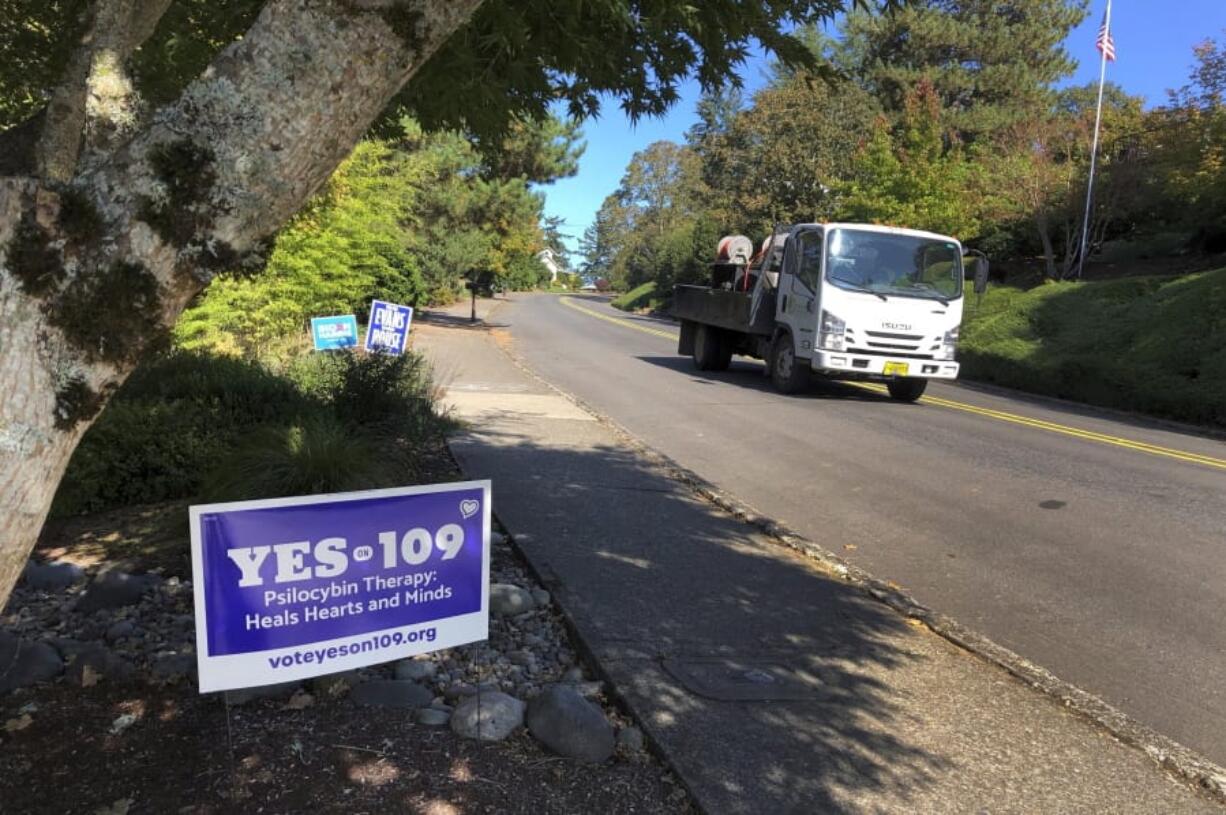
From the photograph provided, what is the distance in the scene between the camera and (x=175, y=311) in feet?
6.78

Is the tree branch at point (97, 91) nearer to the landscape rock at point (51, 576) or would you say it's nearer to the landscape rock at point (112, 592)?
the landscape rock at point (112, 592)

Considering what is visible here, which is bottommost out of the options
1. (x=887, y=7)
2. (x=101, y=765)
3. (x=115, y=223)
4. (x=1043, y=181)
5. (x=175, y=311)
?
(x=101, y=765)

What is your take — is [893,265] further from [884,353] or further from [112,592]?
[112,592]

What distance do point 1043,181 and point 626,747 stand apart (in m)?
26.3

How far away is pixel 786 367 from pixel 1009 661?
10028 mm

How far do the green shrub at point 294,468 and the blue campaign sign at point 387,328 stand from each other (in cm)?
339

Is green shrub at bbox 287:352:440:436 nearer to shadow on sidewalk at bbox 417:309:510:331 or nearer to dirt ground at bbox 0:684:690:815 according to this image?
dirt ground at bbox 0:684:690:815

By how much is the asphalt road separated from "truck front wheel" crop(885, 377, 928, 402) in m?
0.30

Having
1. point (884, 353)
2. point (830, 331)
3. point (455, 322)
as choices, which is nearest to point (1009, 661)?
point (830, 331)

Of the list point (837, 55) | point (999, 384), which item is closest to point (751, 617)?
point (999, 384)

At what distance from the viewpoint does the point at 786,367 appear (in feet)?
45.8

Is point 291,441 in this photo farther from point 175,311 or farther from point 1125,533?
point 1125,533

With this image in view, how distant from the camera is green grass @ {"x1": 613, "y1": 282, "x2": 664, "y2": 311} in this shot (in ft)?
175

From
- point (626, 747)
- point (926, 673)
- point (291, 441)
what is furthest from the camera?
point (291, 441)
